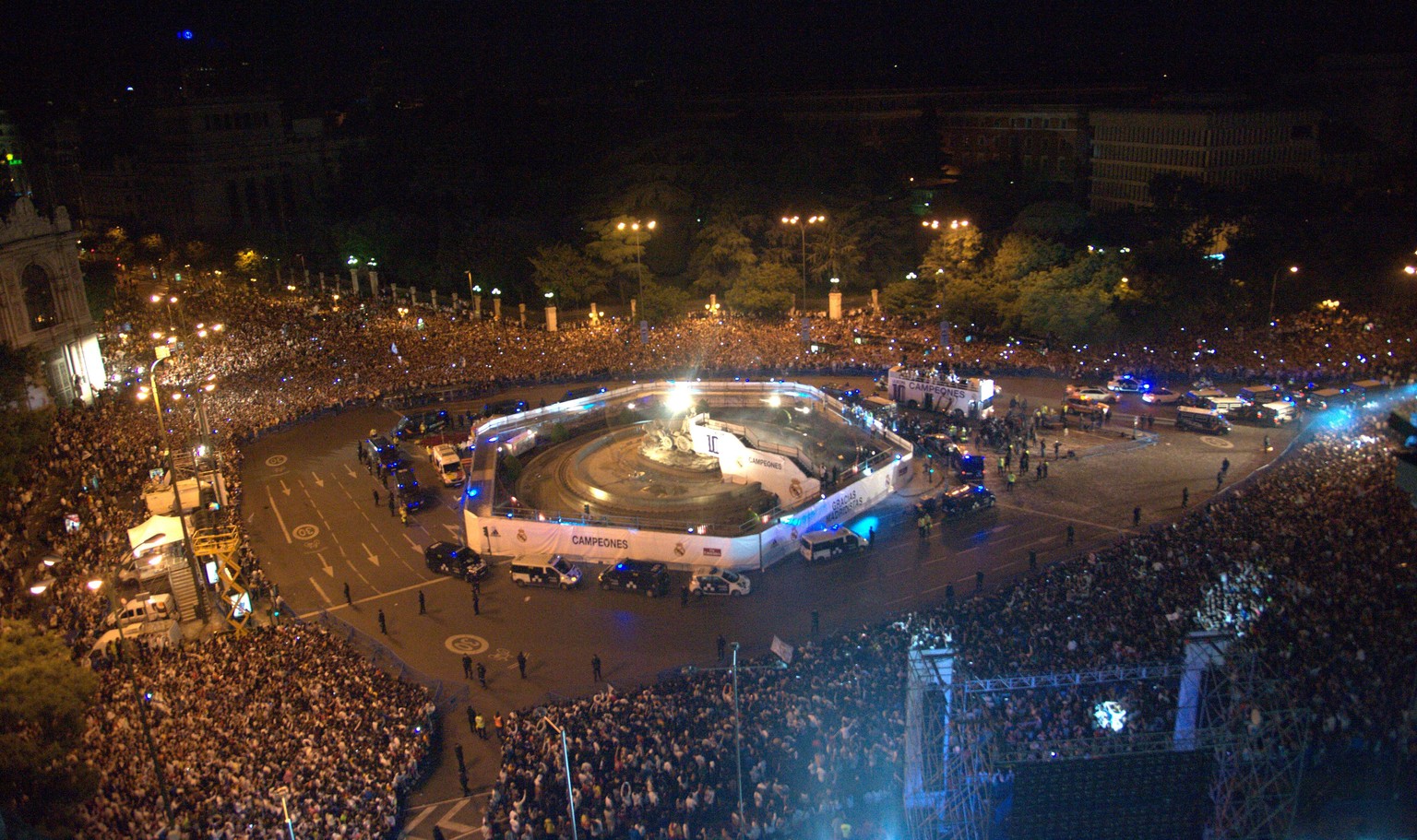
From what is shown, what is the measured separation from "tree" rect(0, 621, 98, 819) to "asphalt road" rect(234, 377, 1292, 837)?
218 inches

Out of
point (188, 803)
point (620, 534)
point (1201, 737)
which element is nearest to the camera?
point (1201, 737)

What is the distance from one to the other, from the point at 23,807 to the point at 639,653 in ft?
39.0

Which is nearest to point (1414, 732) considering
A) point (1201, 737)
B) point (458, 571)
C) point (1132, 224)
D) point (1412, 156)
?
point (1201, 737)

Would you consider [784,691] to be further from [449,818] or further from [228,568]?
[228,568]

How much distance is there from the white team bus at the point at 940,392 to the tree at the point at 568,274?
20.1m

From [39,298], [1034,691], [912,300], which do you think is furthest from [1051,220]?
[39,298]

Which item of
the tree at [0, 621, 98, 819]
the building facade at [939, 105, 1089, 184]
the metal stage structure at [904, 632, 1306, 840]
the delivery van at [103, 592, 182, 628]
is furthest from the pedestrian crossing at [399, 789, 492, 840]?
the building facade at [939, 105, 1089, 184]

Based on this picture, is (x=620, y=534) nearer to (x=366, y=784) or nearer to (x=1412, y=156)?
(x=366, y=784)

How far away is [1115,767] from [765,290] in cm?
4054

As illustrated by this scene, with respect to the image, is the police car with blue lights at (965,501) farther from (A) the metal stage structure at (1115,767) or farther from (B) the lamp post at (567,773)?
(B) the lamp post at (567,773)

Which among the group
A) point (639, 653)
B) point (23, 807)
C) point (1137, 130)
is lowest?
point (639, 653)

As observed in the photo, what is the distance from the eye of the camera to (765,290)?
176 ft

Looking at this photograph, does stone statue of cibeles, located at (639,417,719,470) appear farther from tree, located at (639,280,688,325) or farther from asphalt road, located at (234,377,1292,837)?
tree, located at (639,280,688,325)

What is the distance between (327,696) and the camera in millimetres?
19922
